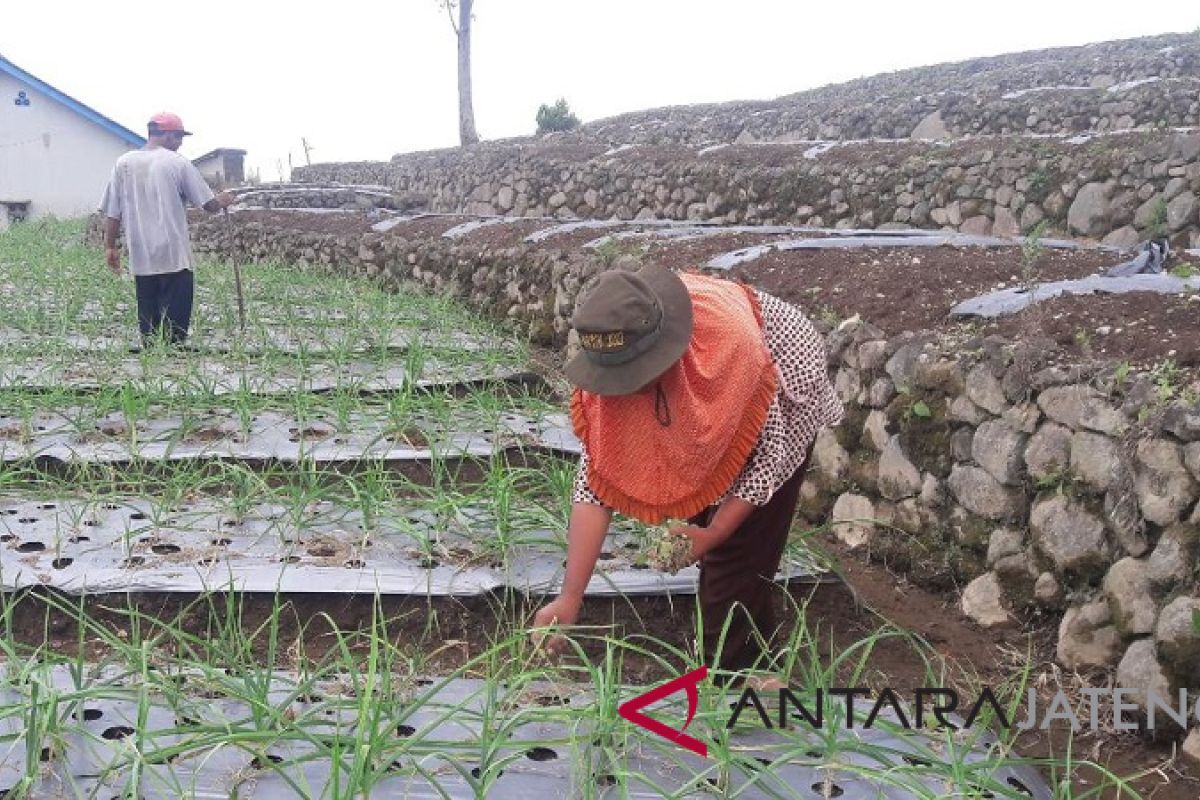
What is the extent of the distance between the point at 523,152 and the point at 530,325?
7.18m

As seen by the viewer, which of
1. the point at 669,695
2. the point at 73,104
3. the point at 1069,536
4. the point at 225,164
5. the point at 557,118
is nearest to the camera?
the point at 669,695

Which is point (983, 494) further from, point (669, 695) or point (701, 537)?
point (669, 695)

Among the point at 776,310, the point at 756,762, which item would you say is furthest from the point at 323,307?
the point at 756,762

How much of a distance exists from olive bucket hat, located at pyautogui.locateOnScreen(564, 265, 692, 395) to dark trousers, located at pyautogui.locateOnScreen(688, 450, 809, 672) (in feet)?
1.75

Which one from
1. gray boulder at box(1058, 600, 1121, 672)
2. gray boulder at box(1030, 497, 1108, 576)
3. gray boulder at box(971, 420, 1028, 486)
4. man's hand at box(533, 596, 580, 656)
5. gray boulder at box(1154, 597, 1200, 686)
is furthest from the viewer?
gray boulder at box(971, 420, 1028, 486)

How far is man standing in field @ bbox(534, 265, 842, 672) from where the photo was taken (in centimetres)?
180

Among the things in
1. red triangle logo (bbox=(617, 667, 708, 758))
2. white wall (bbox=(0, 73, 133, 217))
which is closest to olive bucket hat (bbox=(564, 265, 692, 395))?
red triangle logo (bbox=(617, 667, 708, 758))

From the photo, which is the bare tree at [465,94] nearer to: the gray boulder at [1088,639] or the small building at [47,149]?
the small building at [47,149]

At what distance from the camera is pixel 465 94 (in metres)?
18.8

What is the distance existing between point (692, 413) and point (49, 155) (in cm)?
2073

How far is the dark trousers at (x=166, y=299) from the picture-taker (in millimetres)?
5664

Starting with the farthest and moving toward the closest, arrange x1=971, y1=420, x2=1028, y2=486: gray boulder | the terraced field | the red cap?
the red cap < x1=971, y1=420, x2=1028, y2=486: gray boulder < the terraced field

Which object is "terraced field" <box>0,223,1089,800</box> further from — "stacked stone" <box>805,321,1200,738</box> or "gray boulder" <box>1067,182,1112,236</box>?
"gray boulder" <box>1067,182,1112,236</box>

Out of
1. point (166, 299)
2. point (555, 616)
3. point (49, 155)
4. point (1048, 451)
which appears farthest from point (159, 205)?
point (49, 155)
